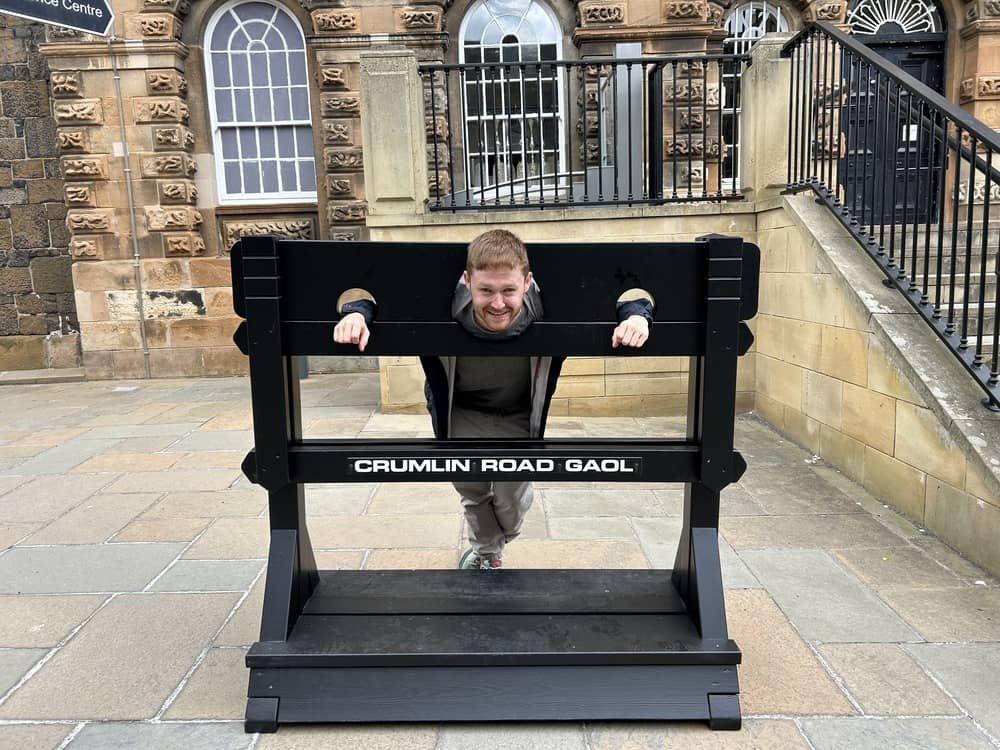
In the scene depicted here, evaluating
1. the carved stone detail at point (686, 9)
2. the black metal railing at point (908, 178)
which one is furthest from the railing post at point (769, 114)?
the carved stone detail at point (686, 9)

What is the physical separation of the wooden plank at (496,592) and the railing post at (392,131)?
4070 millimetres

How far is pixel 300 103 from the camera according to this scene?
963 cm

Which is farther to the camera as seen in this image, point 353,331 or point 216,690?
point 216,690

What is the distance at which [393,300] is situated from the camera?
7.64 ft

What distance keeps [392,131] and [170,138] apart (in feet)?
15.1

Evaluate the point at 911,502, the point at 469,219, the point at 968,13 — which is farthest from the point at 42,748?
the point at 968,13

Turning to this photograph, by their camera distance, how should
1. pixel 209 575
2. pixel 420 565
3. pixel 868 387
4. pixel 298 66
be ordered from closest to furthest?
pixel 209 575, pixel 420 565, pixel 868 387, pixel 298 66

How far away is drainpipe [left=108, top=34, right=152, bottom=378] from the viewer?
904 cm

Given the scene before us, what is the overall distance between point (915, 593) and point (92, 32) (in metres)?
9.52

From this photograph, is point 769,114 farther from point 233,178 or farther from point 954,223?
point 233,178

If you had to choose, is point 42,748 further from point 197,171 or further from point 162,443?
point 197,171

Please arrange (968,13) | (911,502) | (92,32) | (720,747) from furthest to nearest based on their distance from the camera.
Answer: (968,13) → (92,32) → (911,502) → (720,747)

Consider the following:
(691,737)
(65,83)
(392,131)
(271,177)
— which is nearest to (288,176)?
(271,177)

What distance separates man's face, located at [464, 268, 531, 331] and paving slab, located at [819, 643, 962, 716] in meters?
1.69
